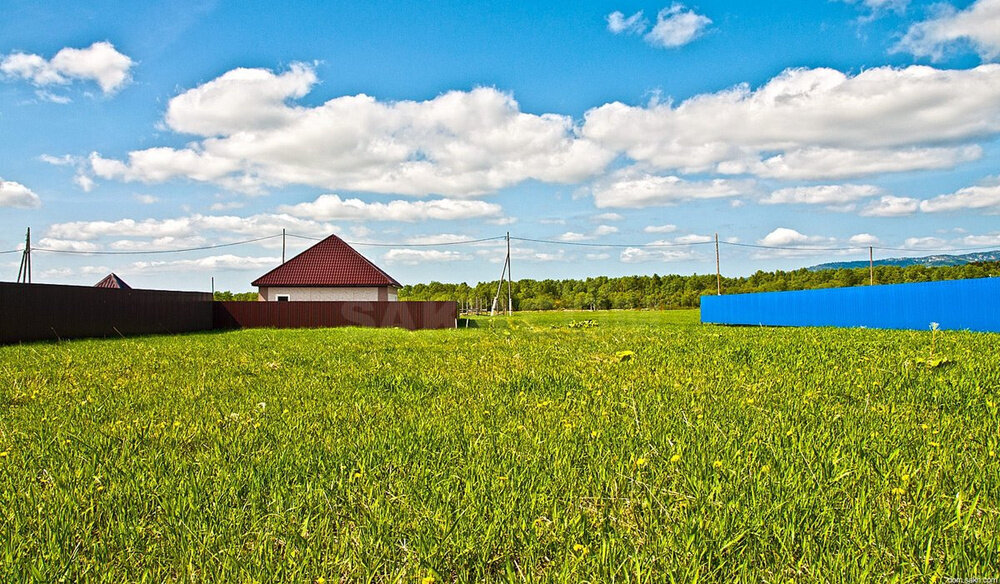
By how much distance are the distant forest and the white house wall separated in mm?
25811

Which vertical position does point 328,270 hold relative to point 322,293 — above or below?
above

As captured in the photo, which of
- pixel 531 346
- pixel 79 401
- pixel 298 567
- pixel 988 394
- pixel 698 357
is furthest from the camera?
pixel 531 346

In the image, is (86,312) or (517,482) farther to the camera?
(86,312)

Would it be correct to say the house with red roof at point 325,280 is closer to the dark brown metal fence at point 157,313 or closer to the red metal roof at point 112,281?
the dark brown metal fence at point 157,313

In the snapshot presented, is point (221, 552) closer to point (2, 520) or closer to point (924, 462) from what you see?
point (2, 520)

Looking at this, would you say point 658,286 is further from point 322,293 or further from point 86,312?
point 86,312

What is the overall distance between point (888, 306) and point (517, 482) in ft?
69.5

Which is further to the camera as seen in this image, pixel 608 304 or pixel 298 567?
pixel 608 304

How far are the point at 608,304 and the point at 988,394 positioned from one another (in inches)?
3029

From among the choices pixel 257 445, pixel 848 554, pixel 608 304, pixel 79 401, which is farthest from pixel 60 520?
pixel 608 304

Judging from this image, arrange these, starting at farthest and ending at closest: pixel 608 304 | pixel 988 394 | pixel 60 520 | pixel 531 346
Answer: pixel 608 304 < pixel 531 346 < pixel 988 394 < pixel 60 520

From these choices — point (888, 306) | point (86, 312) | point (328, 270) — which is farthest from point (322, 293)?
point (888, 306)

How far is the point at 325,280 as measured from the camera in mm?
29922

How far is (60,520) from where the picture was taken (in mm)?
2041
